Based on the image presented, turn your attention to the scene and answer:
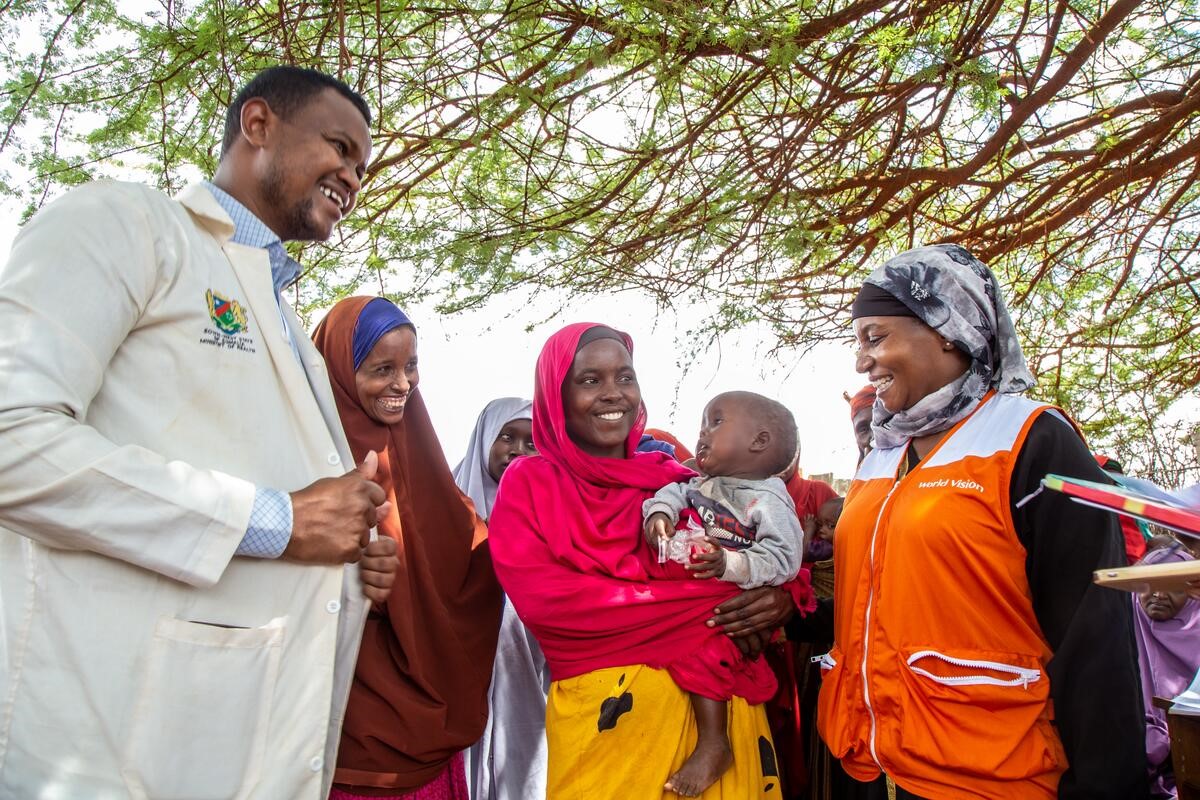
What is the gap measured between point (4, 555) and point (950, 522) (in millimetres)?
2006

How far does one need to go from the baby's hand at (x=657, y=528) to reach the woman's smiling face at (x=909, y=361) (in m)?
0.72

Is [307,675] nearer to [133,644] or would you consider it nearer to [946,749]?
[133,644]

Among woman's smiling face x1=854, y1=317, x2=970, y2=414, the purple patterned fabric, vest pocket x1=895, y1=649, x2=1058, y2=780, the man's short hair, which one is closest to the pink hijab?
vest pocket x1=895, y1=649, x2=1058, y2=780

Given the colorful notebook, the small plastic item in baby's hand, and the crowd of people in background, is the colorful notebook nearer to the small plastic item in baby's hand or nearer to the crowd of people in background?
the crowd of people in background

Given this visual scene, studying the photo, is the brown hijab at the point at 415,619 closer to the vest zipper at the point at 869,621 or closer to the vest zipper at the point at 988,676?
the vest zipper at the point at 869,621

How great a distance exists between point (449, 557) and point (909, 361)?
150cm

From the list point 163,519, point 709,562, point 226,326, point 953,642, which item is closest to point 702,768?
point 709,562

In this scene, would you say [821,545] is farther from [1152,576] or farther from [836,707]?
[1152,576]

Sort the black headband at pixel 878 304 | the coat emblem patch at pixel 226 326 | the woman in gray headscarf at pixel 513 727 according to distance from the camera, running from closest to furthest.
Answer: the coat emblem patch at pixel 226 326
the black headband at pixel 878 304
the woman in gray headscarf at pixel 513 727

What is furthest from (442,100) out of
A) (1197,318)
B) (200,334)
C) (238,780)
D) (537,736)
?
(1197,318)

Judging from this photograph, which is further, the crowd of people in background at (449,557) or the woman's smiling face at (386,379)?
the woman's smiling face at (386,379)

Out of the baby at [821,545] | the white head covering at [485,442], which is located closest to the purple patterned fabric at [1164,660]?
the baby at [821,545]

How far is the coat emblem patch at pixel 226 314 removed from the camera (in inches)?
A: 69.6

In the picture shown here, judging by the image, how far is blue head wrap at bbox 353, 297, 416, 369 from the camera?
108 inches
